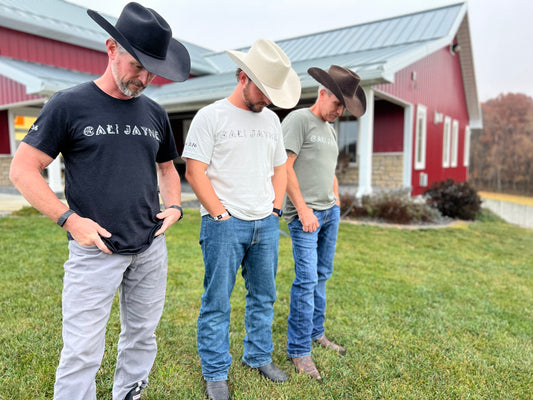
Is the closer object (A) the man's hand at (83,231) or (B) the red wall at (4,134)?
(A) the man's hand at (83,231)

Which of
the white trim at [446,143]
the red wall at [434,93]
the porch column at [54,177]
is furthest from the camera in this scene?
the white trim at [446,143]

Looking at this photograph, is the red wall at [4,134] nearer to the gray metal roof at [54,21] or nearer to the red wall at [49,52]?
the red wall at [49,52]

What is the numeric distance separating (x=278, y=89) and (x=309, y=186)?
76cm

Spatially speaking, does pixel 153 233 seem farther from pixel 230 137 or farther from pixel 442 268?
pixel 442 268

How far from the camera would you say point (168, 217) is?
203 centimetres

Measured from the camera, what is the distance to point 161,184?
224cm

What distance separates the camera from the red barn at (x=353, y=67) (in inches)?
399

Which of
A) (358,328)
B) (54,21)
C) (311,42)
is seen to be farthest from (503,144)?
(358,328)

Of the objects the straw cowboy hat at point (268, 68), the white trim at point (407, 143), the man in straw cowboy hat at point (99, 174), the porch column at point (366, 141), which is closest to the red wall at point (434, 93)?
the white trim at point (407, 143)

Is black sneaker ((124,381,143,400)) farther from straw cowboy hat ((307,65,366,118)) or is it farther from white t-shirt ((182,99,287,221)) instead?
straw cowboy hat ((307,65,366,118))

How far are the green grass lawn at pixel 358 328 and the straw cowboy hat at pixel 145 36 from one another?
1.86 metres

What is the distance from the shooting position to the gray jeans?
169cm

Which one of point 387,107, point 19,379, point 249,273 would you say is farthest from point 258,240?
point 387,107

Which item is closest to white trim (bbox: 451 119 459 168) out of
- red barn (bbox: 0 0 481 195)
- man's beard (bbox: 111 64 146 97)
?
red barn (bbox: 0 0 481 195)
